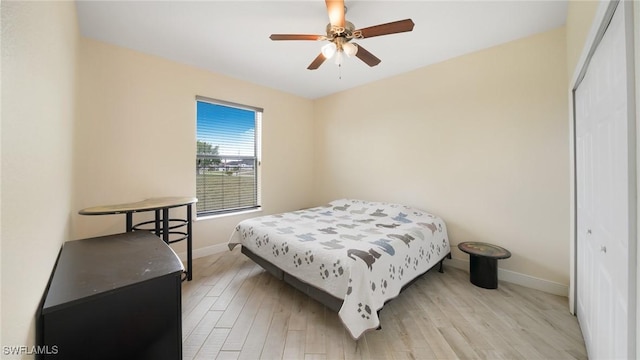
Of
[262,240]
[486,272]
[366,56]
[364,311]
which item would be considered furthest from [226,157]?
[486,272]

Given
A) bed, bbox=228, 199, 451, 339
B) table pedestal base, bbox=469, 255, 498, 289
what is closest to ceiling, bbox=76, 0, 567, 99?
bed, bbox=228, 199, 451, 339

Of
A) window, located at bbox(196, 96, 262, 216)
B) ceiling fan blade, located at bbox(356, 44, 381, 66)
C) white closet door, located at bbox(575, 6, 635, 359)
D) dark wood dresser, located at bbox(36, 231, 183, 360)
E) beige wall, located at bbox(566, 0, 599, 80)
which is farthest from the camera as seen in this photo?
window, located at bbox(196, 96, 262, 216)

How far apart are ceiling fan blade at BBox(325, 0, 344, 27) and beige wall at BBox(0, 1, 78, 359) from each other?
5.10 feet

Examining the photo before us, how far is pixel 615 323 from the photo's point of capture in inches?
40.4

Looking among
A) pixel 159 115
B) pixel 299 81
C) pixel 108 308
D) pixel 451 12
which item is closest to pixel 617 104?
pixel 451 12

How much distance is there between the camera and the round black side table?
2.36 m

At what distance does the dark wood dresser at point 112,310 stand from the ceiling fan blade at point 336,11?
1973 mm

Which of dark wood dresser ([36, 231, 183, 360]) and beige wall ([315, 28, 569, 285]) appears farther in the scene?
beige wall ([315, 28, 569, 285])

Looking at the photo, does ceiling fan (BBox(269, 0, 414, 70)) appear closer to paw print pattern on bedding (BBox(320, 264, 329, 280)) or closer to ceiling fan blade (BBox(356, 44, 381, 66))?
ceiling fan blade (BBox(356, 44, 381, 66))

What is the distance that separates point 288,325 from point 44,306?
1.48m

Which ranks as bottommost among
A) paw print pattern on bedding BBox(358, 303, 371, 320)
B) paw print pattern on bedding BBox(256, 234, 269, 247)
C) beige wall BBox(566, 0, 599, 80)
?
paw print pattern on bedding BBox(358, 303, 371, 320)

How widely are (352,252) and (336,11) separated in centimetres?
187

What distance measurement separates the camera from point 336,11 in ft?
5.50

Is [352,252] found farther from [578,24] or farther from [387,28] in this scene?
[578,24]
